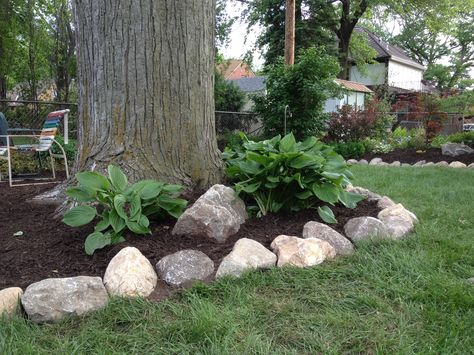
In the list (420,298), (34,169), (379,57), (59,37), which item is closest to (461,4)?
(379,57)

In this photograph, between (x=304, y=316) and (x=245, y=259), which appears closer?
(x=304, y=316)

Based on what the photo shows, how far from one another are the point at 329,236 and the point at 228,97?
1279cm

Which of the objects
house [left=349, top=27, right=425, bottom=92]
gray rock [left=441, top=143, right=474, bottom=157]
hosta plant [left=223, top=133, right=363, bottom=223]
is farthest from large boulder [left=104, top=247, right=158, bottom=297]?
A: house [left=349, top=27, right=425, bottom=92]

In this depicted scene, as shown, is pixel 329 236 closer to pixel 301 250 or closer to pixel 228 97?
pixel 301 250

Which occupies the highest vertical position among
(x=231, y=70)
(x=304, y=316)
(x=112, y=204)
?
(x=231, y=70)

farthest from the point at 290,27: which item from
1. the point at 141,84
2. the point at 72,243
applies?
the point at 72,243

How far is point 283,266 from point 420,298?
0.68 meters

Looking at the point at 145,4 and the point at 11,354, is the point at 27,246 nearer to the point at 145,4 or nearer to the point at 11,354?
the point at 11,354

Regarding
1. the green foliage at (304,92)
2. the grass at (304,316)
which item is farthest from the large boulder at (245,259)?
the green foliage at (304,92)

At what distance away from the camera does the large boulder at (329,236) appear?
246 centimetres

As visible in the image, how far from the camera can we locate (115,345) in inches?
61.6

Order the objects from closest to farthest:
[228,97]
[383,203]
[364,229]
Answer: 1. [364,229]
2. [383,203]
3. [228,97]

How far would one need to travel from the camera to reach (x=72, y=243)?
2375 mm

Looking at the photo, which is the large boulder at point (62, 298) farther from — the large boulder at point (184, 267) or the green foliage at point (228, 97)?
the green foliage at point (228, 97)
